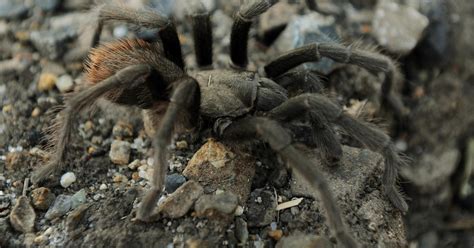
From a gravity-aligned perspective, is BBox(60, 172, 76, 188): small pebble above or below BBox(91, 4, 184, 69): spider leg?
below

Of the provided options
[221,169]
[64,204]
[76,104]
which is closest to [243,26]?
[221,169]

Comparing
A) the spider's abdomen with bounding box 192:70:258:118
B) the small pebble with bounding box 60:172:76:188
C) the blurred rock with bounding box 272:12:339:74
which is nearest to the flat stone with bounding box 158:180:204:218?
the spider's abdomen with bounding box 192:70:258:118

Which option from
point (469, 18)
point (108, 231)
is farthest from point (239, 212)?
point (469, 18)

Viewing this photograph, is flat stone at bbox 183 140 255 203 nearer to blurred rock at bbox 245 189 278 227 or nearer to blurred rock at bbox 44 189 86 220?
blurred rock at bbox 245 189 278 227

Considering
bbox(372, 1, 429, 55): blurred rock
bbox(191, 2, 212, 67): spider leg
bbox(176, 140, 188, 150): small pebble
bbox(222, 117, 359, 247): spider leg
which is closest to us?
bbox(222, 117, 359, 247): spider leg

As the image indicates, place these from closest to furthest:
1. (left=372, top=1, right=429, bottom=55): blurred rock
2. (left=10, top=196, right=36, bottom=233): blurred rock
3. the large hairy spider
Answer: the large hairy spider < (left=10, top=196, right=36, bottom=233): blurred rock < (left=372, top=1, right=429, bottom=55): blurred rock

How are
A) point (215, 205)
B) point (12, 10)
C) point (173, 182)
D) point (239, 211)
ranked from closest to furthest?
point (215, 205) < point (239, 211) < point (173, 182) < point (12, 10)

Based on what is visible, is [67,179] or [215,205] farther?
[67,179]

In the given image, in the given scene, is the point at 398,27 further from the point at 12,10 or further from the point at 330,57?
the point at 12,10
